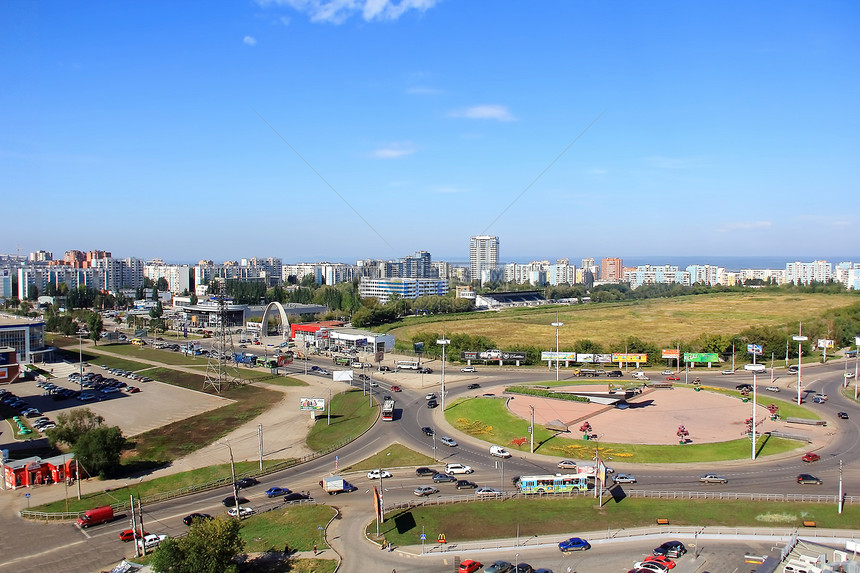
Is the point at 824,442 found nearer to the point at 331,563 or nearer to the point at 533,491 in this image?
the point at 533,491

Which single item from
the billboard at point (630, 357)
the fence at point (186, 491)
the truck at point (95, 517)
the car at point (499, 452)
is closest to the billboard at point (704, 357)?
the billboard at point (630, 357)

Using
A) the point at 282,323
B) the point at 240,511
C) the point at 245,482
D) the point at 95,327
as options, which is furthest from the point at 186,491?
the point at 95,327

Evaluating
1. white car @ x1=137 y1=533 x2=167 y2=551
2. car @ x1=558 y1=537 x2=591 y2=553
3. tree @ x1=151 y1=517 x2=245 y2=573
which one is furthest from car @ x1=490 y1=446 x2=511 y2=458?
white car @ x1=137 y1=533 x2=167 y2=551

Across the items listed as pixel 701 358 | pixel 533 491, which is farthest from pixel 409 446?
pixel 701 358

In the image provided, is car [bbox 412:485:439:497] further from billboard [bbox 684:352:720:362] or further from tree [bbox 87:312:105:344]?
tree [bbox 87:312:105:344]

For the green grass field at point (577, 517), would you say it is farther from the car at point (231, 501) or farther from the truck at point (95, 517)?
the truck at point (95, 517)
